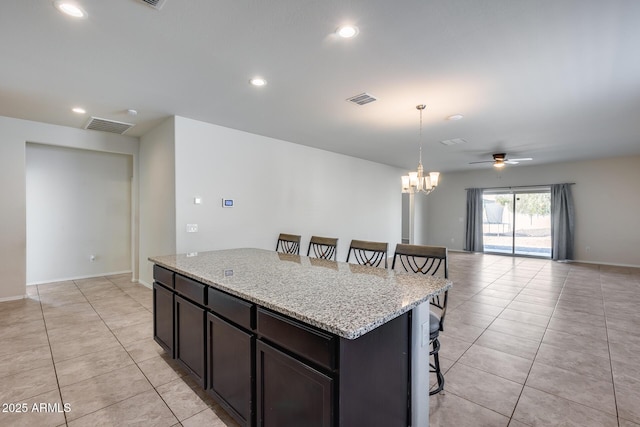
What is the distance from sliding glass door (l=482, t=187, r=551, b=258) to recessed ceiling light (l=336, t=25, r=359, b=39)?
8681 millimetres

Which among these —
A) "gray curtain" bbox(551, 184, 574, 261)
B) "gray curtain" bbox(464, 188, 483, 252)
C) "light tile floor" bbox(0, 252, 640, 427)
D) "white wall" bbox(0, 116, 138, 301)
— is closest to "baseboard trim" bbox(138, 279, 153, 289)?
"light tile floor" bbox(0, 252, 640, 427)

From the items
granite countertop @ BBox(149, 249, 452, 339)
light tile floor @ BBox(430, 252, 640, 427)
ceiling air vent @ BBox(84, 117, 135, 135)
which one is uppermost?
ceiling air vent @ BBox(84, 117, 135, 135)

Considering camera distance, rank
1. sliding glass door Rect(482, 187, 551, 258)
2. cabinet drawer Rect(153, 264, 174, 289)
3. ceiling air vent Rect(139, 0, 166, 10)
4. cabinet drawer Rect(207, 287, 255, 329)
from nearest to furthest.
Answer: cabinet drawer Rect(207, 287, 255, 329), ceiling air vent Rect(139, 0, 166, 10), cabinet drawer Rect(153, 264, 174, 289), sliding glass door Rect(482, 187, 551, 258)

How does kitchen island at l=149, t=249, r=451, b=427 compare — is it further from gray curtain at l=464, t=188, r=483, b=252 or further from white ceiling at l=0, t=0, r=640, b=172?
gray curtain at l=464, t=188, r=483, b=252

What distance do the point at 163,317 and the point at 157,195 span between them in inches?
102

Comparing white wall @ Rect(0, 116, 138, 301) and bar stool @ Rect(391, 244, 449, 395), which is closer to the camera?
bar stool @ Rect(391, 244, 449, 395)

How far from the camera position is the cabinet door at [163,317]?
2404 mm

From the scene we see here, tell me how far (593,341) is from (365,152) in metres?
4.77

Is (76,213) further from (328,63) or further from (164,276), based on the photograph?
(328,63)

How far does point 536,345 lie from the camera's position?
2.85 m

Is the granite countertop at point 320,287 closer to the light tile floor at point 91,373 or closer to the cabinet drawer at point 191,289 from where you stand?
the cabinet drawer at point 191,289

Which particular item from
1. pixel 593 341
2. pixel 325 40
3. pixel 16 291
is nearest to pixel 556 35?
pixel 325 40

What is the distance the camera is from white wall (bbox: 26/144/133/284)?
5062 mm

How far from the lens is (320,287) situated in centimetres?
168
